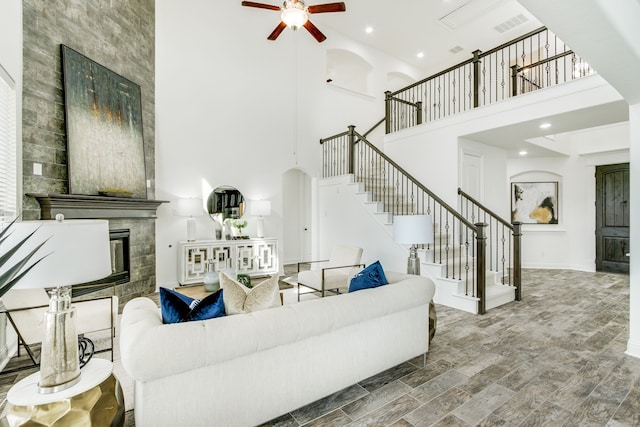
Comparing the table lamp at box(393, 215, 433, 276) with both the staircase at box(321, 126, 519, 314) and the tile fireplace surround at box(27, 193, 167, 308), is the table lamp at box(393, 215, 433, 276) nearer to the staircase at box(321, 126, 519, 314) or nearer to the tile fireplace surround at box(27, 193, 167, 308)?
the staircase at box(321, 126, 519, 314)

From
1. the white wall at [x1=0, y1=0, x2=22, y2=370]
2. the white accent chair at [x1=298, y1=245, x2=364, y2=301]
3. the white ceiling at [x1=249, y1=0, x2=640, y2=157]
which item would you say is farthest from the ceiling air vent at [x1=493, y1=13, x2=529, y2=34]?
the white wall at [x1=0, y1=0, x2=22, y2=370]

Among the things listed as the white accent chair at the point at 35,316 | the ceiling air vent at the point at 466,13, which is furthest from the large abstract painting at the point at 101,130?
the ceiling air vent at the point at 466,13

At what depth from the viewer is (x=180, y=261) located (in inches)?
214

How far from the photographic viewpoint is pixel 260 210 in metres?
6.21

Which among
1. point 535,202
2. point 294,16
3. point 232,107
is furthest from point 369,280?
point 535,202

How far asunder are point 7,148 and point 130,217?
1.82m

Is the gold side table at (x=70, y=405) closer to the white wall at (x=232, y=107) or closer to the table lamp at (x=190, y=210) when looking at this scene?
the table lamp at (x=190, y=210)

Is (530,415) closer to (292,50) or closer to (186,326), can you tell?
(186,326)

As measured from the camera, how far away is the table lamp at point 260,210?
6211mm

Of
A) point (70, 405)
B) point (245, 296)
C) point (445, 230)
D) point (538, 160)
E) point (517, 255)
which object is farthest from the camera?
point (538, 160)

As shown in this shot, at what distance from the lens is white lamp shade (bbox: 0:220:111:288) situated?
4.17ft

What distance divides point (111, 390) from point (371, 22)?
8412 mm

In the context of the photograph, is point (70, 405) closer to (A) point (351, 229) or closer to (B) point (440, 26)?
(A) point (351, 229)

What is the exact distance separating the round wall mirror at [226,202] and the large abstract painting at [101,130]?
1234 millimetres
